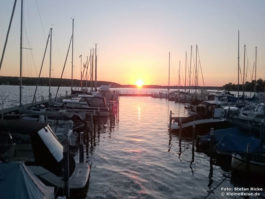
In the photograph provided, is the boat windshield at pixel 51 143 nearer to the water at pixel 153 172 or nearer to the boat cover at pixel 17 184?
the boat cover at pixel 17 184

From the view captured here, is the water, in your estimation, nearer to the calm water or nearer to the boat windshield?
the calm water

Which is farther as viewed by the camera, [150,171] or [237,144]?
[237,144]

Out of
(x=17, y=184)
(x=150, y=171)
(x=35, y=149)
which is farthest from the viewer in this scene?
(x=150, y=171)

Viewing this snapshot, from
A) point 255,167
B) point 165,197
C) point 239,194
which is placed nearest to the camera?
point 165,197

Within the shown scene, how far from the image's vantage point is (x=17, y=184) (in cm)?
669

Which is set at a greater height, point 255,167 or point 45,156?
point 45,156

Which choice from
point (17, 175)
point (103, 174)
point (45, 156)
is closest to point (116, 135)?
point (103, 174)

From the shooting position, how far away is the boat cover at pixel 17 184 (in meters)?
6.53

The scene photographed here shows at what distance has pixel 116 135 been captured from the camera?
28.2 metres

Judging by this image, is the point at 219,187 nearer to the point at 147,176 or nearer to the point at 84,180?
the point at 147,176

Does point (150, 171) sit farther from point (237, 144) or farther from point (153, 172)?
point (237, 144)

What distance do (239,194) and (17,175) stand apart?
10.5 m

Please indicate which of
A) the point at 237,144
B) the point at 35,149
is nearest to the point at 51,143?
the point at 35,149

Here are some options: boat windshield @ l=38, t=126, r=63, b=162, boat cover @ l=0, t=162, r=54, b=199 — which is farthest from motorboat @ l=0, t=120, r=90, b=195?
boat cover @ l=0, t=162, r=54, b=199
